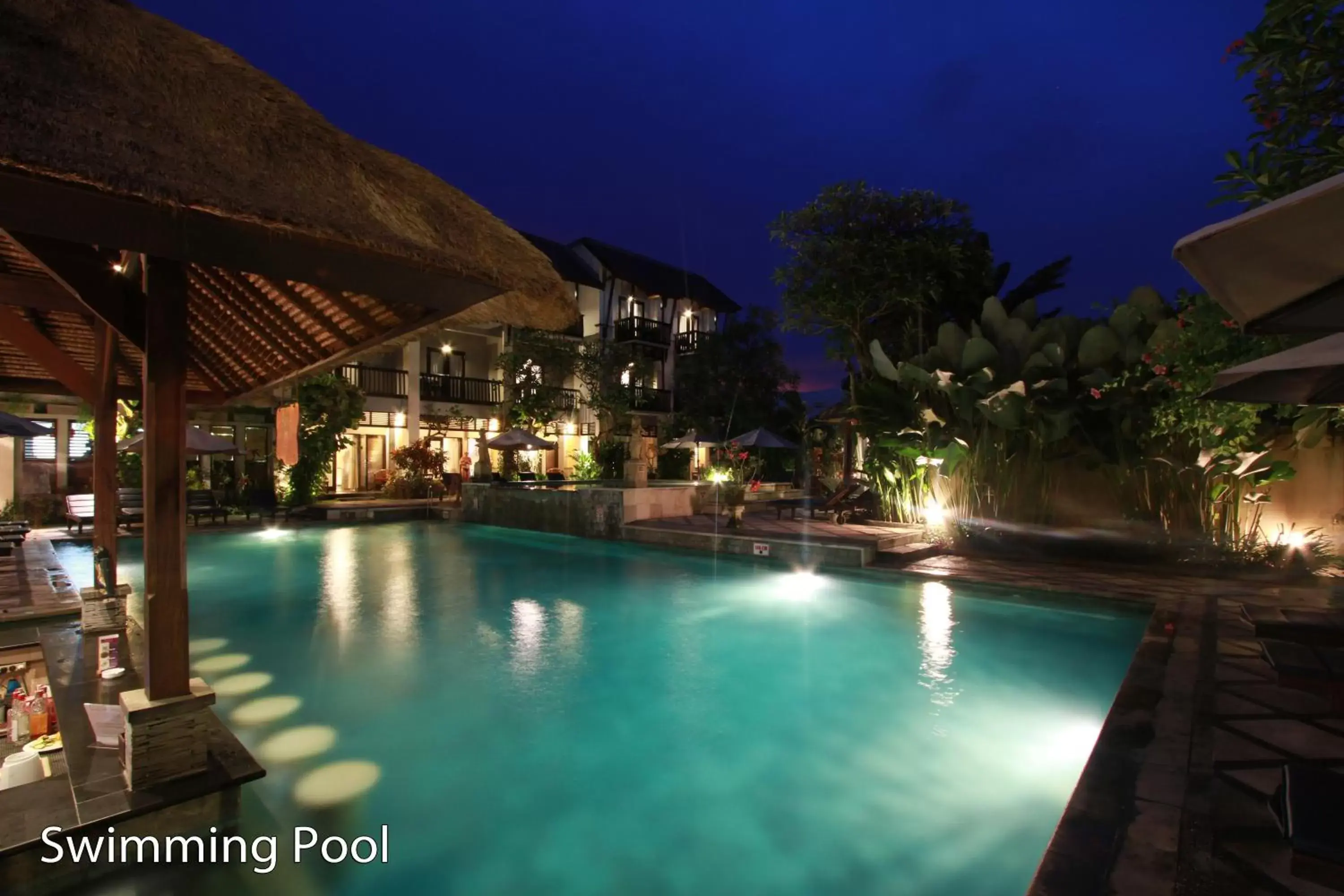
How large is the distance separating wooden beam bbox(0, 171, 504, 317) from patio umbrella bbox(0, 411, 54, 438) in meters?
11.7

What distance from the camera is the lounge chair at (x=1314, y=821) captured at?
2.04 metres

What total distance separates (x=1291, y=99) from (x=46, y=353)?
840 centimetres

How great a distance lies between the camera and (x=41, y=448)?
16359mm

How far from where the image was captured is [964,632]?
7.53m

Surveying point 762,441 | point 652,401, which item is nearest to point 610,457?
point 652,401

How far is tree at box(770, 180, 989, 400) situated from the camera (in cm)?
1412

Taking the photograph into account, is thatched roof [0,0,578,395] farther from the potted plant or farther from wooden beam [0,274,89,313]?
the potted plant

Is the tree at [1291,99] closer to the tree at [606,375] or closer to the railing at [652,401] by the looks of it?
the tree at [606,375]

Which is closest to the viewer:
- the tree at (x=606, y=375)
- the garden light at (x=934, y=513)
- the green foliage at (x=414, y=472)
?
the garden light at (x=934, y=513)

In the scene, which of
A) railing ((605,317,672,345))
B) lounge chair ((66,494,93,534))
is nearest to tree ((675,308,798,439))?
railing ((605,317,672,345))

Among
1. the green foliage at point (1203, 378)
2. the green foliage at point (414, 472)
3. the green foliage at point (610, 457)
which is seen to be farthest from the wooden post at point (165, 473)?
the green foliage at point (610, 457)

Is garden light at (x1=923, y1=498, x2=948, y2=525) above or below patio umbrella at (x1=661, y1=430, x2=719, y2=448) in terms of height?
below

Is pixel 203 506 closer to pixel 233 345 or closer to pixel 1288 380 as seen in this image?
pixel 233 345

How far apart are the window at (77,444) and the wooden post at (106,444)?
44.7 ft
